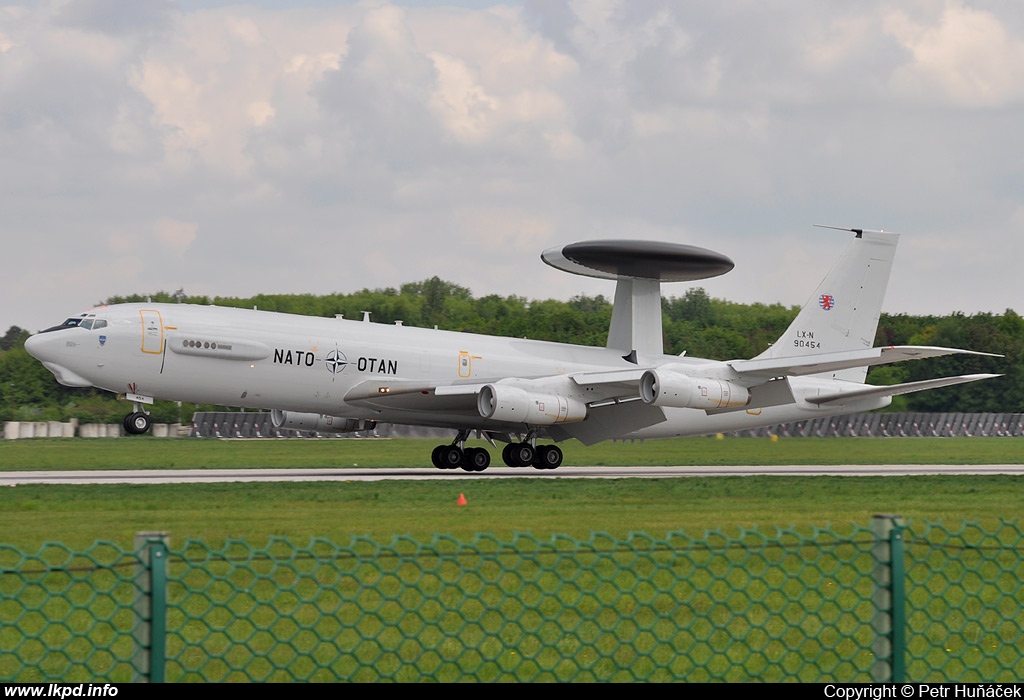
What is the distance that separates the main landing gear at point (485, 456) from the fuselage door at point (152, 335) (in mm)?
8007

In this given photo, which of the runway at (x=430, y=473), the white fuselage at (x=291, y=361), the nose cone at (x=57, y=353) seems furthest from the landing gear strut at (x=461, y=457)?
the nose cone at (x=57, y=353)

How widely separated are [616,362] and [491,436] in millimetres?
4341

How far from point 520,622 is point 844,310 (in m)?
28.2

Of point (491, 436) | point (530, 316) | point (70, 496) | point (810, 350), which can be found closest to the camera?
point (70, 496)

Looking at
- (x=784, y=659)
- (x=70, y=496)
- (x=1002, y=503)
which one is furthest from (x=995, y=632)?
(x=70, y=496)

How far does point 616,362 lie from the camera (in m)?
33.9

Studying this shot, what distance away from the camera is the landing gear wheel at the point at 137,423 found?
26.3 metres

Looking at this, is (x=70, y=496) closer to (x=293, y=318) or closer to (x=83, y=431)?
(x=293, y=318)

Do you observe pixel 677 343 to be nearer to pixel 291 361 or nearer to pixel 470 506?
pixel 291 361

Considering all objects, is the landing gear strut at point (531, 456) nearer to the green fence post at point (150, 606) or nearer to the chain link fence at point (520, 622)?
the chain link fence at point (520, 622)

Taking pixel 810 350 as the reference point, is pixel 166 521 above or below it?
below

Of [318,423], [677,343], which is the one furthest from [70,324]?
[677,343]

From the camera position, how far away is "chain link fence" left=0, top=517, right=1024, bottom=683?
561cm

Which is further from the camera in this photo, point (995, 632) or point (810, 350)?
point (810, 350)
